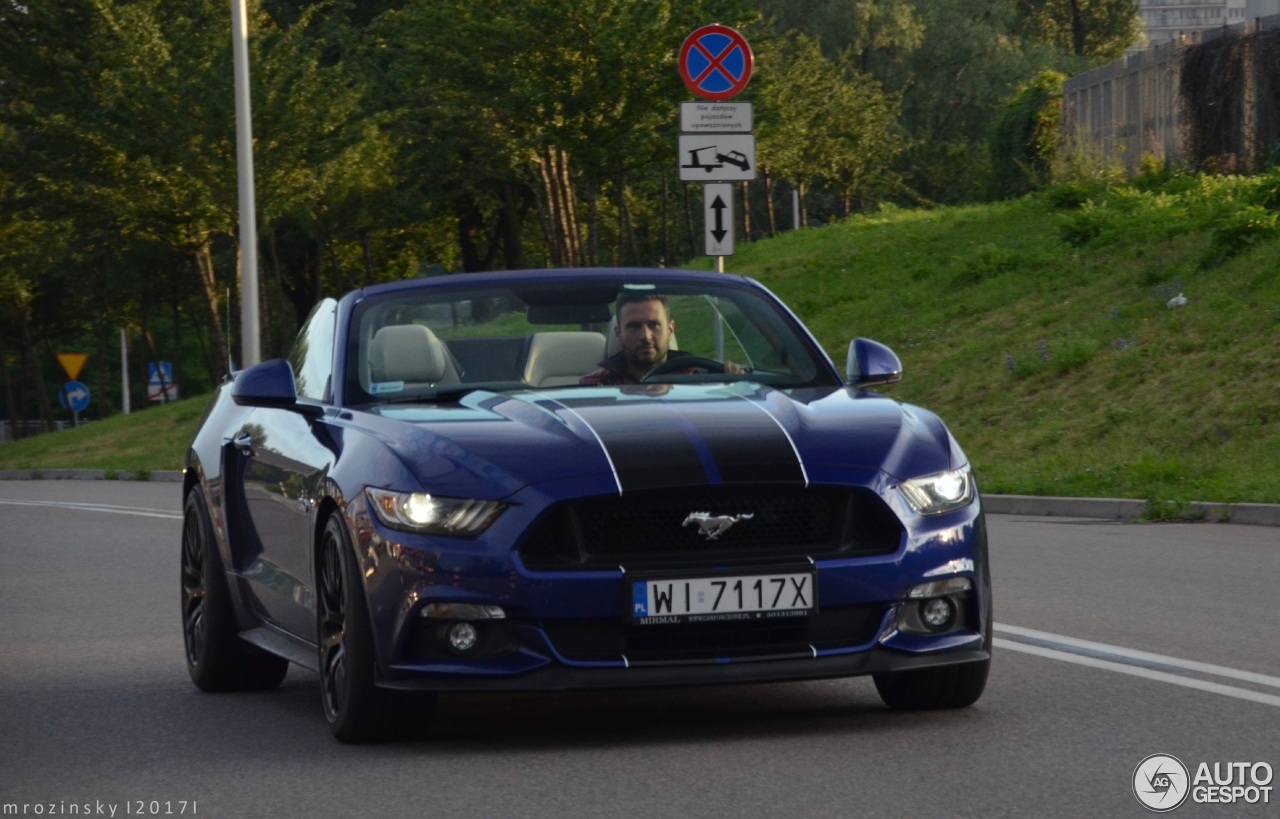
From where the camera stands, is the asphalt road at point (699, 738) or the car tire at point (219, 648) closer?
the asphalt road at point (699, 738)

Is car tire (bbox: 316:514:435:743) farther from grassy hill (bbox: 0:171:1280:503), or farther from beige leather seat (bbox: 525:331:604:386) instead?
grassy hill (bbox: 0:171:1280:503)

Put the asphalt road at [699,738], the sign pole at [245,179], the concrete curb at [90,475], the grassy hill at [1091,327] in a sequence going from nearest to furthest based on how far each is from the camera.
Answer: the asphalt road at [699,738], the grassy hill at [1091,327], the sign pole at [245,179], the concrete curb at [90,475]

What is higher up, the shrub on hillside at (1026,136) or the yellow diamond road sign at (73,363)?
the shrub on hillside at (1026,136)

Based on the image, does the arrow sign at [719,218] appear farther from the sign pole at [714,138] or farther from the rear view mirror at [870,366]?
the rear view mirror at [870,366]

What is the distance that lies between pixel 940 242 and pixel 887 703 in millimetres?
26783

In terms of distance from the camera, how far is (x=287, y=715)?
7.45m

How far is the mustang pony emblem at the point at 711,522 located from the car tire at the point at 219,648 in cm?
261

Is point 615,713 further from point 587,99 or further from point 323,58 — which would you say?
point 323,58

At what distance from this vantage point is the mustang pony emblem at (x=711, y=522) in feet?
20.0

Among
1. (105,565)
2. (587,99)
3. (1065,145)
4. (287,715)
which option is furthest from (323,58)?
(287,715)

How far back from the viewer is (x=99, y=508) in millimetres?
22875

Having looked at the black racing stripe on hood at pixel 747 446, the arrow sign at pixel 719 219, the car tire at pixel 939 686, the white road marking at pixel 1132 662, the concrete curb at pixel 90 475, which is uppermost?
the black racing stripe on hood at pixel 747 446

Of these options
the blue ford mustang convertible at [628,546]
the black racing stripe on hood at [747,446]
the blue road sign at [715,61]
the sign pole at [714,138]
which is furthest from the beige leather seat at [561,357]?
the blue road sign at [715,61]

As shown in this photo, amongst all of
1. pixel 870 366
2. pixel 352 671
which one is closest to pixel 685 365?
pixel 870 366
